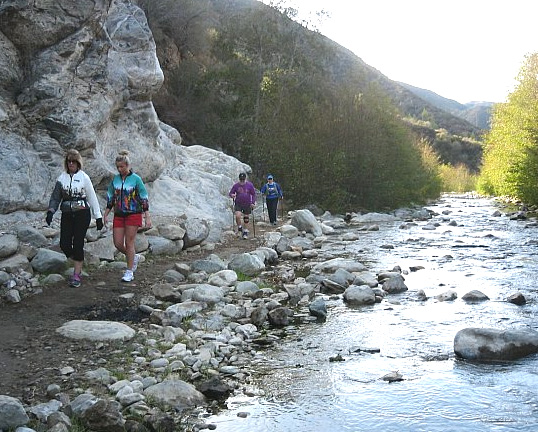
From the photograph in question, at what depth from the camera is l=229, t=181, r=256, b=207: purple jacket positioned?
57.1ft

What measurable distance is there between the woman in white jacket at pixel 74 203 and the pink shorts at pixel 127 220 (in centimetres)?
70

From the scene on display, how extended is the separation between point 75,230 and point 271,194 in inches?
483

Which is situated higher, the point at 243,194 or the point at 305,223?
the point at 243,194

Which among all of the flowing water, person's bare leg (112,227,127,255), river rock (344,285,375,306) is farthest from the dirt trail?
river rock (344,285,375,306)

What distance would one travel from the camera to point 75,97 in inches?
494

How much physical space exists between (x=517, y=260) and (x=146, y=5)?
2530cm

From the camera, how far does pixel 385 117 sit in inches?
1229

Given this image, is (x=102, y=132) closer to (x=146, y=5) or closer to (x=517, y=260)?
(x=517, y=260)

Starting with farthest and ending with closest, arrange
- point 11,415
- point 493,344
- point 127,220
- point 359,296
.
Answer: point 359,296
point 127,220
point 493,344
point 11,415

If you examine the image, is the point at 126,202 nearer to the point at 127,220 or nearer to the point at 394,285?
the point at 127,220

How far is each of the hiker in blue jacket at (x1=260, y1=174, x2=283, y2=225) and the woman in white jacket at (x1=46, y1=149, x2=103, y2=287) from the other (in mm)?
11886

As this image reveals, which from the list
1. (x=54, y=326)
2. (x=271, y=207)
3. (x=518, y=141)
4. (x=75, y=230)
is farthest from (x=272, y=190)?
(x=518, y=141)

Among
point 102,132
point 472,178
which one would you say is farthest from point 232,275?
point 472,178

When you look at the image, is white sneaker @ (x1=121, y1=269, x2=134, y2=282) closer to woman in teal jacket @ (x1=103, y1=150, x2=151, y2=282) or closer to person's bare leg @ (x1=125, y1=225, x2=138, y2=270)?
person's bare leg @ (x1=125, y1=225, x2=138, y2=270)
